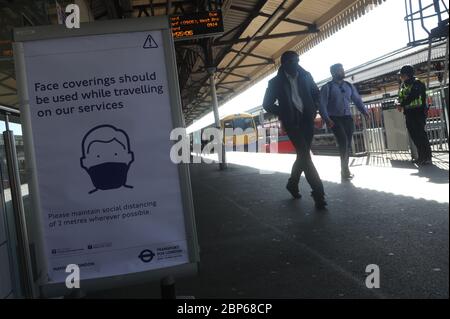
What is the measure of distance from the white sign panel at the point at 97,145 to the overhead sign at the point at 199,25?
8710mm

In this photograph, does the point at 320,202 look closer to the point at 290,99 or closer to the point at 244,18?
the point at 290,99

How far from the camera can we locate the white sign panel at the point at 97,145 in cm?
281

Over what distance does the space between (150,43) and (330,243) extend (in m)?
2.22

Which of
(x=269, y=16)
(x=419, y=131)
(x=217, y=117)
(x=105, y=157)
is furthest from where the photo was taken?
(x=217, y=117)

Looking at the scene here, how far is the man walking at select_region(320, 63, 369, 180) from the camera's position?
7.39 m

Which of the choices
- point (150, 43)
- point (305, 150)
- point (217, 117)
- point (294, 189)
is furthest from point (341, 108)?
point (217, 117)

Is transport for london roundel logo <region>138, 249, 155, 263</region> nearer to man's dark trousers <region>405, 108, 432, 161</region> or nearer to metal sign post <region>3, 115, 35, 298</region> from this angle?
metal sign post <region>3, 115, 35, 298</region>

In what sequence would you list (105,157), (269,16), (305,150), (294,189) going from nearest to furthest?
(105,157) → (305,150) → (294,189) → (269,16)

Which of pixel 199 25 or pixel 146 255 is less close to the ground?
pixel 199 25

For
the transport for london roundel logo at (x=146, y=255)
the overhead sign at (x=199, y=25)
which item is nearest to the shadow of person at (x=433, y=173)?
the transport for london roundel logo at (x=146, y=255)

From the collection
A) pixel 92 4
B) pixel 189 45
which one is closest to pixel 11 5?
pixel 92 4

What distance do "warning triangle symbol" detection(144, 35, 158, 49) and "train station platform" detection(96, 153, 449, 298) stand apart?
1.65m

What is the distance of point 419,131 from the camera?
26.3 ft

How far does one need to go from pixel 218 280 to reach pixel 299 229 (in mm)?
1429
